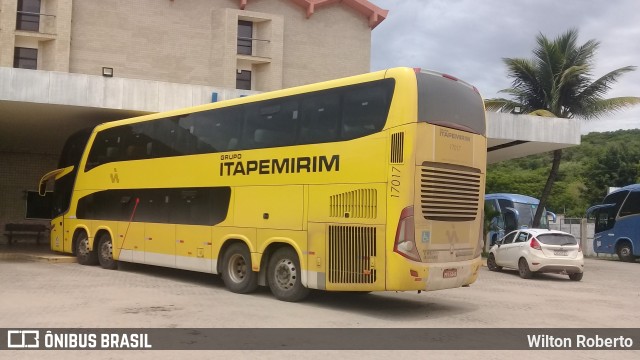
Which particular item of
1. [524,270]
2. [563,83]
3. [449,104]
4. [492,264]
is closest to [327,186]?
[449,104]

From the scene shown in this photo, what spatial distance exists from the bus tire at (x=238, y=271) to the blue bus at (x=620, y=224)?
882 inches

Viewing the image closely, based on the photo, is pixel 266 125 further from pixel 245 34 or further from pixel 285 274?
pixel 245 34

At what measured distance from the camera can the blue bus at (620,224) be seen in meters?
28.4

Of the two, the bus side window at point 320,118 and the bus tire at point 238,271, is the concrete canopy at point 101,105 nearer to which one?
the bus tire at point 238,271

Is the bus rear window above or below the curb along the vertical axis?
above

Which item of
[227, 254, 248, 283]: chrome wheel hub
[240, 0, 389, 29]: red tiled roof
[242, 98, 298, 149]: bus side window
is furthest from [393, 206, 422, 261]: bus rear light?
[240, 0, 389, 29]: red tiled roof

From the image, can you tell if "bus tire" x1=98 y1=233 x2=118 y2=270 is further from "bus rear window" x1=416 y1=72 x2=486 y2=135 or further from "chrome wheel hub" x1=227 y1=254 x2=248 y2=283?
"bus rear window" x1=416 y1=72 x2=486 y2=135

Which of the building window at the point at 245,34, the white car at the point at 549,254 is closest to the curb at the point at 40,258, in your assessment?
the white car at the point at 549,254

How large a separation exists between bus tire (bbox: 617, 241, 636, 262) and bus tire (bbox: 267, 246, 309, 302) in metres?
22.8

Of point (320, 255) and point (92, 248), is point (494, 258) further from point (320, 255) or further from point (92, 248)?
point (92, 248)

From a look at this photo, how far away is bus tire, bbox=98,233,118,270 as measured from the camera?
54.4 feet

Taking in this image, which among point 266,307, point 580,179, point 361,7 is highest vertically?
point 361,7

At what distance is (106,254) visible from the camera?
16672 mm

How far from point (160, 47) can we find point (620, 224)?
83.8 ft
